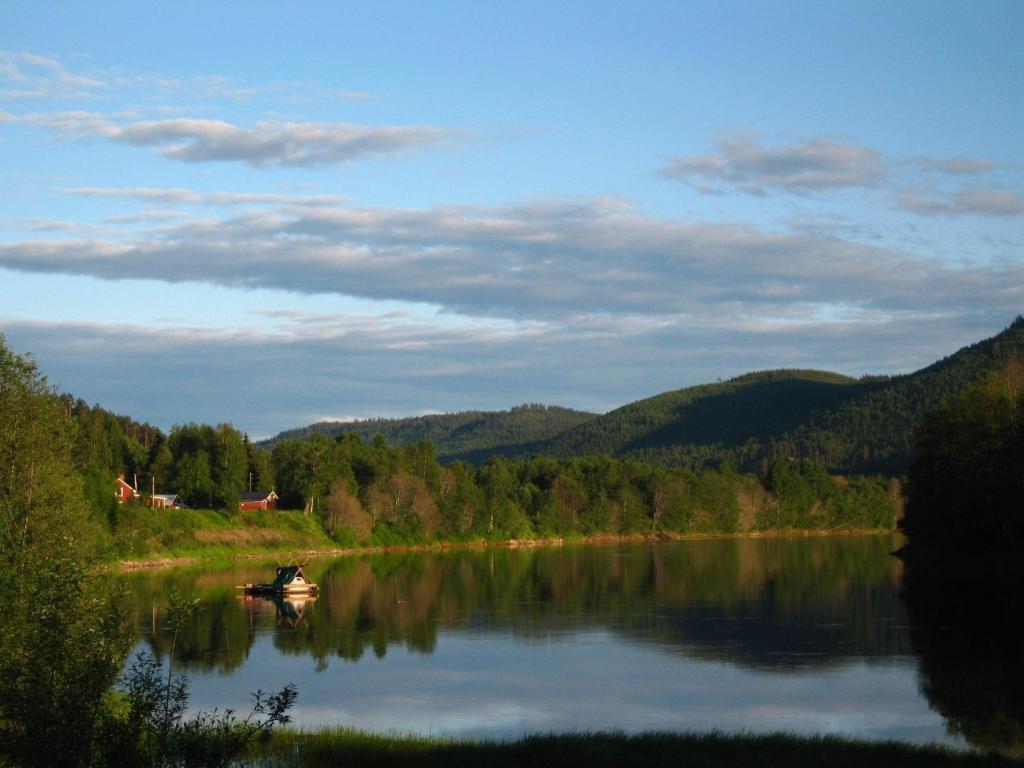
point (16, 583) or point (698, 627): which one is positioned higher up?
point (16, 583)

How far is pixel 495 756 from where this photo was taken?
77.4 feet

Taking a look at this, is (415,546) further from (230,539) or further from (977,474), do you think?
(977,474)

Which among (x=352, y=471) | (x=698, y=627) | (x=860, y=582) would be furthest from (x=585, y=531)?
(x=698, y=627)

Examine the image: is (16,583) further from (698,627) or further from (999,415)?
(999,415)

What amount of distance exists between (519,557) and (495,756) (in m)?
87.3

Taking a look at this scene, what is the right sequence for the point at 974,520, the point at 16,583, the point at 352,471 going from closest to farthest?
1. the point at 16,583
2. the point at 974,520
3. the point at 352,471

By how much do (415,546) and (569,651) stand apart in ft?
273

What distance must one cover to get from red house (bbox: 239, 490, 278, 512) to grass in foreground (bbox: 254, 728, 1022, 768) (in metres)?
96.5

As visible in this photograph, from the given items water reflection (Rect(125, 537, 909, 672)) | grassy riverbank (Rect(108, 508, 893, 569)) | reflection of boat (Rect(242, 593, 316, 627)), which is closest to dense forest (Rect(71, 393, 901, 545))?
grassy riverbank (Rect(108, 508, 893, 569))

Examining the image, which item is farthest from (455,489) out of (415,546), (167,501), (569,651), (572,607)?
(569,651)

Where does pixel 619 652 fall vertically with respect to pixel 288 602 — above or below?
above

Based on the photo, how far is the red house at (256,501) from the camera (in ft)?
397

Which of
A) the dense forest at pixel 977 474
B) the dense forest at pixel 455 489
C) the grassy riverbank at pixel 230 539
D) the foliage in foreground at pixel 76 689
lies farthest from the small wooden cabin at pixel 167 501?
the foliage in foreground at pixel 76 689

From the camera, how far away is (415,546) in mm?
126500
